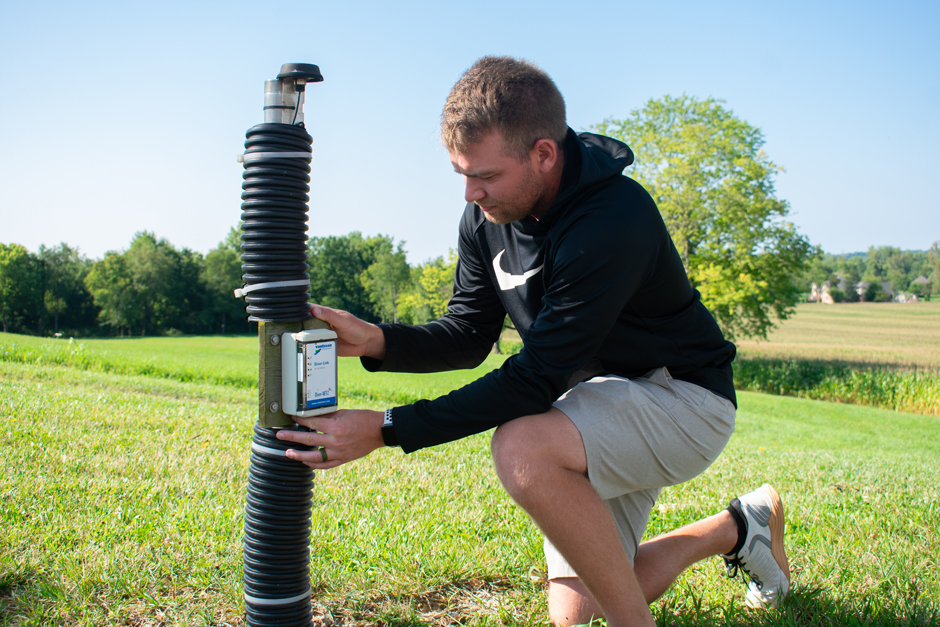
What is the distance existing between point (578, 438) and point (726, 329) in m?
31.2

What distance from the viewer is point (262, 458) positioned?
1.88m

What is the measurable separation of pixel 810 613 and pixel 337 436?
1.97 m

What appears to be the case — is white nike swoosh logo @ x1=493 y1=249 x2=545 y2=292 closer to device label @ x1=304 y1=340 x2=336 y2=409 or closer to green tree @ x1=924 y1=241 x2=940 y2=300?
device label @ x1=304 y1=340 x2=336 y2=409

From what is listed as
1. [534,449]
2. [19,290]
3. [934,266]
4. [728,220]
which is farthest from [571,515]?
[934,266]

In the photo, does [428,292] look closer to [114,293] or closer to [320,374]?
[114,293]

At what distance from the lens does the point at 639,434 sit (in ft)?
6.96

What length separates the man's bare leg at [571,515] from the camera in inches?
74.4

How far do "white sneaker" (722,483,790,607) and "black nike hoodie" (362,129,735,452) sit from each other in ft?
1.99

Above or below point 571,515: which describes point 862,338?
below

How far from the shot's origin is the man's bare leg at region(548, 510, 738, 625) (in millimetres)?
2180

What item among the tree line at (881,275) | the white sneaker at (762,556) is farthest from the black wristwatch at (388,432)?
the tree line at (881,275)

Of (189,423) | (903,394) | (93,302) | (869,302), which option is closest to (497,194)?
(189,423)

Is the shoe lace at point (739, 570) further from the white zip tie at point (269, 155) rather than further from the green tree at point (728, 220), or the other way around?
the green tree at point (728, 220)

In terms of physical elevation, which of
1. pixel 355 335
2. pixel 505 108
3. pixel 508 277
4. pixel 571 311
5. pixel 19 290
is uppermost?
pixel 19 290
